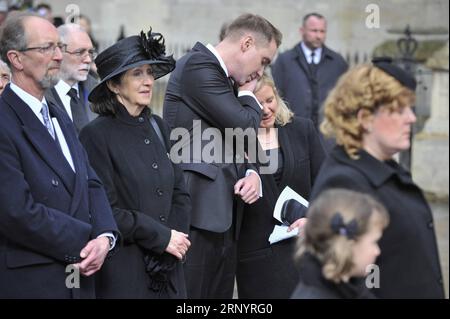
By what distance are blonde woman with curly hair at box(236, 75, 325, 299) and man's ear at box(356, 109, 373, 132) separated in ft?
6.82

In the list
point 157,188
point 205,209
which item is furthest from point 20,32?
point 205,209

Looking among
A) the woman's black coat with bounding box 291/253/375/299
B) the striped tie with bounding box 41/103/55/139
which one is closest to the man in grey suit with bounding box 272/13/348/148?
the striped tie with bounding box 41/103/55/139

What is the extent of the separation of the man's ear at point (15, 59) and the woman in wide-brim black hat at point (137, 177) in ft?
1.96

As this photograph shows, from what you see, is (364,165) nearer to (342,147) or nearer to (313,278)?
(342,147)

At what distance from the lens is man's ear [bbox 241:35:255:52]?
647 centimetres

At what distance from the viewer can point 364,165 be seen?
174 inches

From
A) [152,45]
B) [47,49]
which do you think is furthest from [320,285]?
[152,45]

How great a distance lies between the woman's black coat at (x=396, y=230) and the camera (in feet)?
14.3

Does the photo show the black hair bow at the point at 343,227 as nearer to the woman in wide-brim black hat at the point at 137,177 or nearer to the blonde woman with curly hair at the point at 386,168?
the blonde woman with curly hair at the point at 386,168

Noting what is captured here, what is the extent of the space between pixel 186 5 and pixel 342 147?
51.4 ft

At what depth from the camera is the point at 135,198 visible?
5746mm

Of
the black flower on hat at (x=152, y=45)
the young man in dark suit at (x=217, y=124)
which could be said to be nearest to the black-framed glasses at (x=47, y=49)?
the black flower on hat at (x=152, y=45)

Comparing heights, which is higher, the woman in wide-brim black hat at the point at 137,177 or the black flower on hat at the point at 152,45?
the black flower on hat at the point at 152,45
